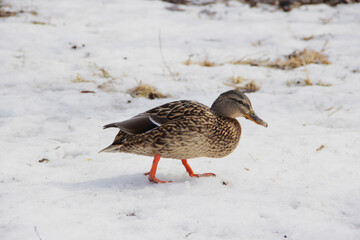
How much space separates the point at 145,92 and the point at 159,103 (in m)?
0.44

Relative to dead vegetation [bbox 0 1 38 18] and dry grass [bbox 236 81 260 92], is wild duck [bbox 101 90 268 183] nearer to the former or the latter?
dry grass [bbox 236 81 260 92]

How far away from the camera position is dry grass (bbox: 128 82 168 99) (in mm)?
6484

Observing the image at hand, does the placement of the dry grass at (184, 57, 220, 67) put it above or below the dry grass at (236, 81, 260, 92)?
above

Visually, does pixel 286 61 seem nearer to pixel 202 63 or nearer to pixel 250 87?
pixel 250 87

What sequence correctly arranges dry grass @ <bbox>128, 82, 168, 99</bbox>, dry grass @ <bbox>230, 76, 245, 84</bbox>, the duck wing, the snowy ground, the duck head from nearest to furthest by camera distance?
the snowy ground < the duck wing < the duck head < dry grass @ <bbox>128, 82, 168, 99</bbox> < dry grass @ <bbox>230, 76, 245, 84</bbox>

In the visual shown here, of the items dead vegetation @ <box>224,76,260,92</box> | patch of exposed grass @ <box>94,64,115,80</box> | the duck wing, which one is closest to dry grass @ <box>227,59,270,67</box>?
dead vegetation @ <box>224,76,260,92</box>

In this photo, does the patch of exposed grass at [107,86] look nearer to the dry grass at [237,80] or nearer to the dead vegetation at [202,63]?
the dead vegetation at [202,63]

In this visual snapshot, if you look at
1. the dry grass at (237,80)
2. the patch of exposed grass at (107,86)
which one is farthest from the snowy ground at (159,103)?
the dry grass at (237,80)

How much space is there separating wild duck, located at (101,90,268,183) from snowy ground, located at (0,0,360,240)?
32 cm

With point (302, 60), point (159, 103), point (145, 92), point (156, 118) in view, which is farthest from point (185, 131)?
point (302, 60)

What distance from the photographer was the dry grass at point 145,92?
6484mm

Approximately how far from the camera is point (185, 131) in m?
3.73

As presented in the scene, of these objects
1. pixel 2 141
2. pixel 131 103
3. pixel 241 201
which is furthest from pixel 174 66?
pixel 241 201

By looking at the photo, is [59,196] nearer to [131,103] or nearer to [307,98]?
[131,103]
